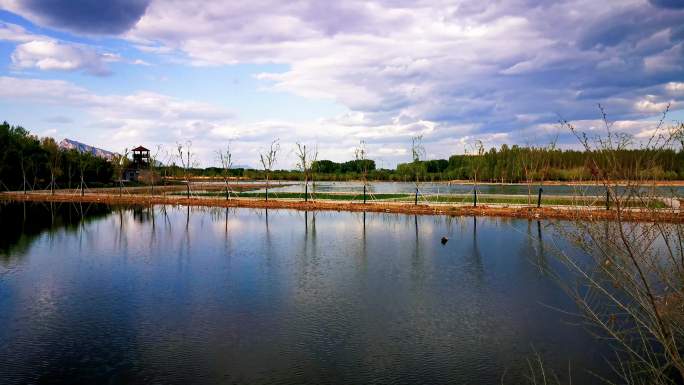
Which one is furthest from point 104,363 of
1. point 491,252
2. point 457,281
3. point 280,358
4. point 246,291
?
point 491,252

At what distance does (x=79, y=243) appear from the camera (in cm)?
1853

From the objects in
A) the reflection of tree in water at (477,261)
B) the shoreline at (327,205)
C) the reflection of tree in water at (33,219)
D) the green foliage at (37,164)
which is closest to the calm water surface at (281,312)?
the reflection of tree in water at (477,261)

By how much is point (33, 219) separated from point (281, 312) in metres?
22.3

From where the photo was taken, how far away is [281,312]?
9.73 metres

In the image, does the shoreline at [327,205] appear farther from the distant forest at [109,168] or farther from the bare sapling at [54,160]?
the bare sapling at [54,160]

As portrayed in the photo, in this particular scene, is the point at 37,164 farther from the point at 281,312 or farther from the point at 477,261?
the point at 281,312

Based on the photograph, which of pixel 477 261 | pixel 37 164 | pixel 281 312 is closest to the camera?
pixel 281 312

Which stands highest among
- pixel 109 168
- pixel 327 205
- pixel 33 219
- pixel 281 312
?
pixel 109 168

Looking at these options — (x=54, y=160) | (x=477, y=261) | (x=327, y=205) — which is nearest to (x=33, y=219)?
(x=327, y=205)

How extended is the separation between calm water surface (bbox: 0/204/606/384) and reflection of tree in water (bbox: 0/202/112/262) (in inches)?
14.7

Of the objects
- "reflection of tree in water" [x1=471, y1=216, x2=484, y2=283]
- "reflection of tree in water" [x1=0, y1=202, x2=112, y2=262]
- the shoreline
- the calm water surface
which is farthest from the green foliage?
"reflection of tree in water" [x1=471, y1=216, x2=484, y2=283]

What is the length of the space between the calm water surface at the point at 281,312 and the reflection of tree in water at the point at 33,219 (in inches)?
14.7

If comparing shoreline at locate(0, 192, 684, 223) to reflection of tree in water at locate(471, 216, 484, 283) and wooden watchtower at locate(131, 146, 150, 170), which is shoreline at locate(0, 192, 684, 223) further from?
wooden watchtower at locate(131, 146, 150, 170)

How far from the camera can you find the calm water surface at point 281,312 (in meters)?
7.21
